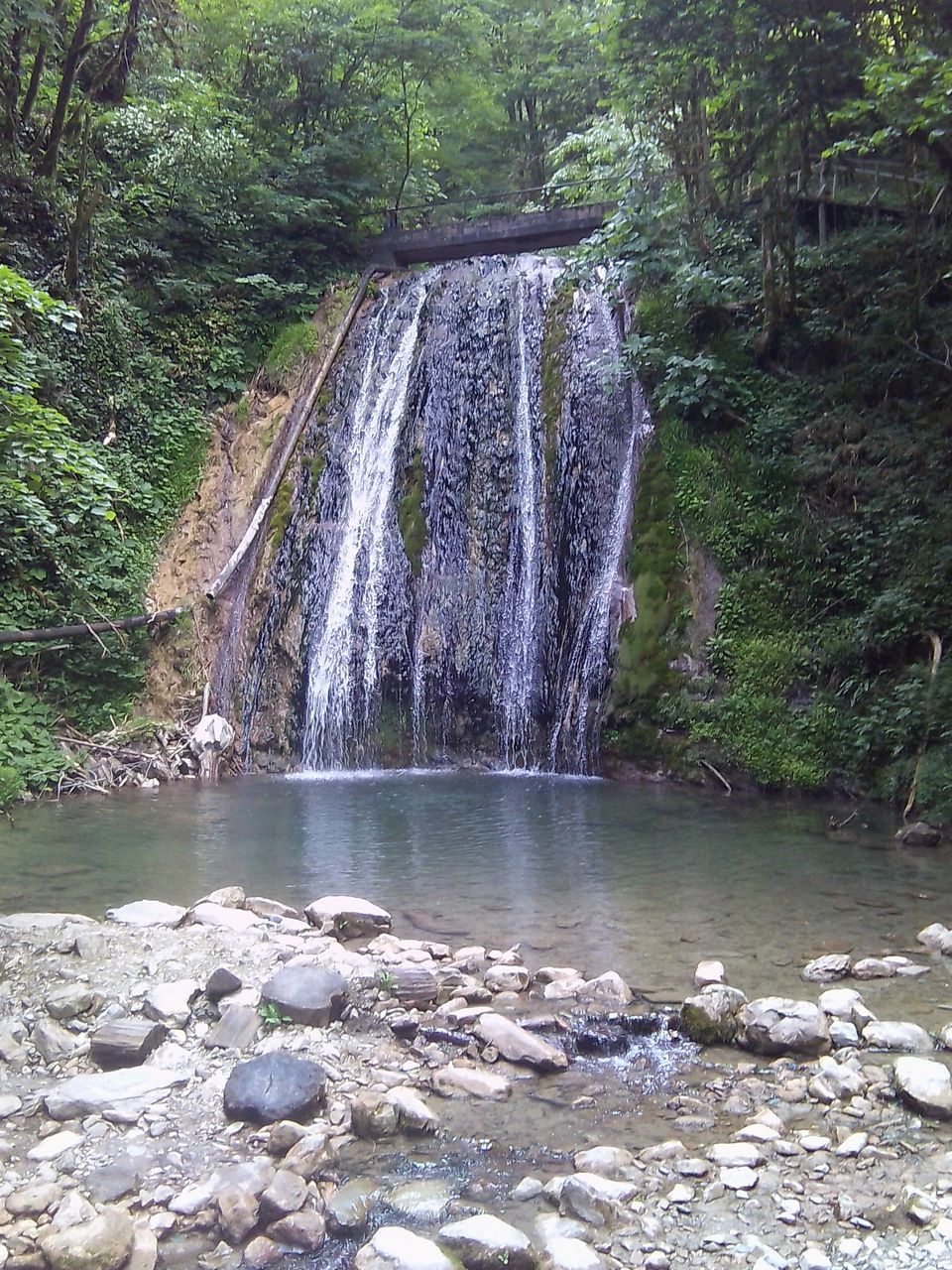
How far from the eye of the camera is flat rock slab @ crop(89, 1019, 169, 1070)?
3328 millimetres

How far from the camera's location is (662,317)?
11492mm

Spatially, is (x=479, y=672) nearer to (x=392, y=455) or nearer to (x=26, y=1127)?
(x=392, y=455)

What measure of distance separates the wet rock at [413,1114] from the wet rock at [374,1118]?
0.05 feet

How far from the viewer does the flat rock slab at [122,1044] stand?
333 cm

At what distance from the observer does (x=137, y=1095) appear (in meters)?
3.11

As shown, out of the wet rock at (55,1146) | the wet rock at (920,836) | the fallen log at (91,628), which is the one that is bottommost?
Result: the wet rock at (55,1146)

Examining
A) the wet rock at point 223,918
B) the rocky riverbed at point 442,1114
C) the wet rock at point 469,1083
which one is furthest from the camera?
the wet rock at point 223,918

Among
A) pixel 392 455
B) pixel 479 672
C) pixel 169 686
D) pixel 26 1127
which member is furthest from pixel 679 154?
pixel 26 1127

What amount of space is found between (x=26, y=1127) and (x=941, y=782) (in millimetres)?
6606

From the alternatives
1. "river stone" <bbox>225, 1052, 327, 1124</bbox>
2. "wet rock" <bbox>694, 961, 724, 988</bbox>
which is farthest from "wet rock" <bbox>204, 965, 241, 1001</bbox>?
"wet rock" <bbox>694, 961, 724, 988</bbox>

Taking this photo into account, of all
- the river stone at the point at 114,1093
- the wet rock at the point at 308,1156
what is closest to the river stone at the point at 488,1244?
the wet rock at the point at 308,1156

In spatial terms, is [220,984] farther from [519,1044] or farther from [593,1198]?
[593,1198]

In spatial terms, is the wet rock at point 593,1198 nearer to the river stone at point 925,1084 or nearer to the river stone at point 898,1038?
the river stone at point 925,1084

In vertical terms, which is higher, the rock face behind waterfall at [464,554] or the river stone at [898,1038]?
the rock face behind waterfall at [464,554]
